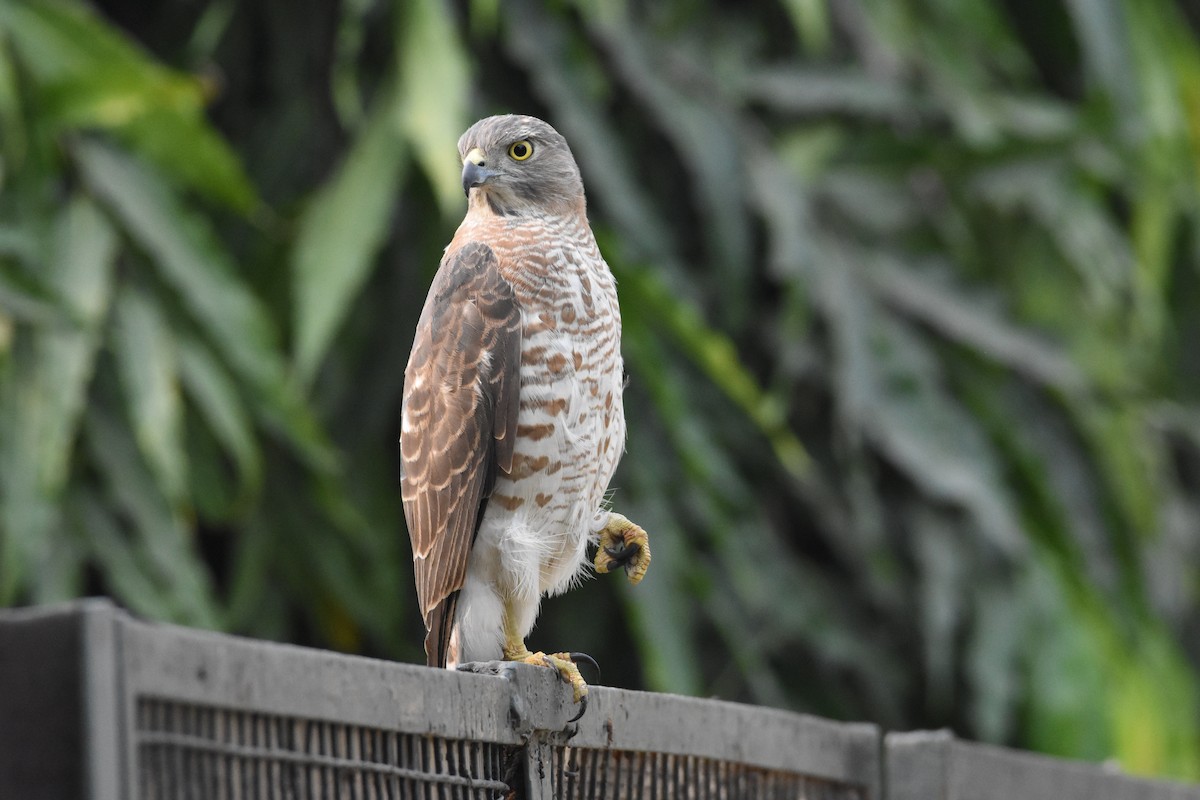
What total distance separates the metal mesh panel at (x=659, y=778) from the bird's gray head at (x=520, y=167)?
1091 millimetres

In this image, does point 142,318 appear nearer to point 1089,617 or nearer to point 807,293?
point 807,293

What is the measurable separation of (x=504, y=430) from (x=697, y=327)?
2.42m

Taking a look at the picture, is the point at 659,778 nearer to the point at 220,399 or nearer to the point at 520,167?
the point at 520,167

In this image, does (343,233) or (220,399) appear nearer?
(220,399)

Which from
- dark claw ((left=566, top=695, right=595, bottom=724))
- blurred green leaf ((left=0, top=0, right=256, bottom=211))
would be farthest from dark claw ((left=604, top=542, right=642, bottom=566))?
blurred green leaf ((left=0, top=0, right=256, bottom=211))

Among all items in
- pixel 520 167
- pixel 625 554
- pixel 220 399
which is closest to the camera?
pixel 625 554

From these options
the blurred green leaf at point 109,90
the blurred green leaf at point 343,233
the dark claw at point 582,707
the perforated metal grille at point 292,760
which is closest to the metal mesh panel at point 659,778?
the dark claw at point 582,707

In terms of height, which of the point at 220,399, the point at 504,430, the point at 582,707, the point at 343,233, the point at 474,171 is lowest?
the point at 582,707

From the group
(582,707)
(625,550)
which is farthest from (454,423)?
(582,707)

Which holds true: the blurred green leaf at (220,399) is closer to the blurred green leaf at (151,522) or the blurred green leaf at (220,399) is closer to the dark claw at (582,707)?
the blurred green leaf at (151,522)

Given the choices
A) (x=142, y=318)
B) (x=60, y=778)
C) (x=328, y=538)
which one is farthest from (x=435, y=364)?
(x=328, y=538)

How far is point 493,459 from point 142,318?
236cm

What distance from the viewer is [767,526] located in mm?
6152

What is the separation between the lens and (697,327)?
5.28 metres
